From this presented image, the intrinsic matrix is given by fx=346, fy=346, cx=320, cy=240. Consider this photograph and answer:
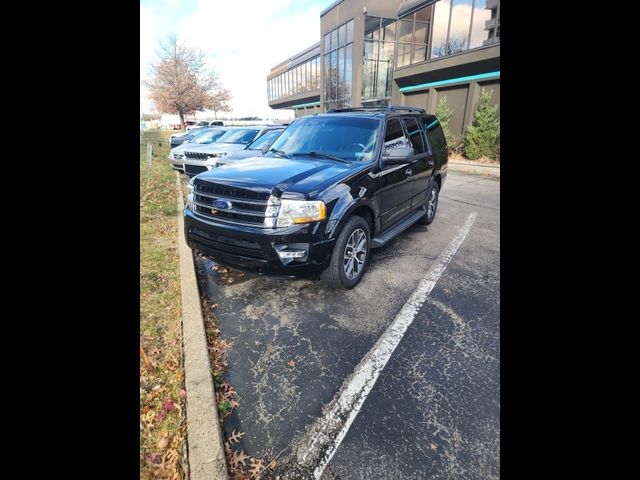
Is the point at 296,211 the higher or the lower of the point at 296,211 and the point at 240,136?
the lower

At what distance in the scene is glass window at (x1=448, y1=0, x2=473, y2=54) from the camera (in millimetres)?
16156

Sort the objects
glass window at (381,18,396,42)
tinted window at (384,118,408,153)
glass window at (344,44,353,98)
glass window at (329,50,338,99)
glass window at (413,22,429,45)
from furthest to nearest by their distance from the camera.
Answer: glass window at (329,50,338,99)
glass window at (344,44,353,98)
glass window at (381,18,396,42)
glass window at (413,22,429,45)
tinted window at (384,118,408,153)

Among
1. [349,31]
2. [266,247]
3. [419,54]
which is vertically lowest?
[266,247]

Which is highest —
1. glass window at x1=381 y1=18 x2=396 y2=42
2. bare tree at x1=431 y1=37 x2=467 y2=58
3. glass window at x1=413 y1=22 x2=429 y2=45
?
glass window at x1=381 y1=18 x2=396 y2=42

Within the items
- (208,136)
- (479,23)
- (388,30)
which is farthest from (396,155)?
Result: (388,30)

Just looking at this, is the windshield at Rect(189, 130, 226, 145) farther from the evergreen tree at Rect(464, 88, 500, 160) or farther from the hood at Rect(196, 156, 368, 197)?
the evergreen tree at Rect(464, 88, 500, 160)

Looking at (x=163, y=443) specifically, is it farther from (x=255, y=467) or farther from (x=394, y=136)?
(x=394, y=136)

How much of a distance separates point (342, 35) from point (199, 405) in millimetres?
27124

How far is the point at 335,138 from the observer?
4.45 meters

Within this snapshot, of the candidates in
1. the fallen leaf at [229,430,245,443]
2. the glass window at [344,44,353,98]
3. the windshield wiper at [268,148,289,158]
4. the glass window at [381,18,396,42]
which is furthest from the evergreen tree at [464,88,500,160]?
the fallen leaf at [229,430,245,443]

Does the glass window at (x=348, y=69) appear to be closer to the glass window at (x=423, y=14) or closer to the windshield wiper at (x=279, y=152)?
the glass window at (x=423, y=14)

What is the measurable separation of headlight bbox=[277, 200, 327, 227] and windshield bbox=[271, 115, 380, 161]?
1180mm
